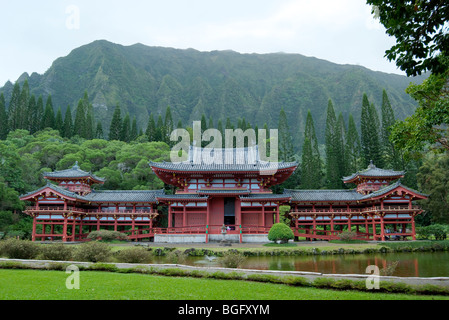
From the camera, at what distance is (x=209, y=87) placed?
436 feet

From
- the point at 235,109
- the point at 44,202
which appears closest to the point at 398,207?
the point at 44,202

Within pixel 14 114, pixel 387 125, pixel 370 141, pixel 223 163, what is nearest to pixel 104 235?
pixel 223 163

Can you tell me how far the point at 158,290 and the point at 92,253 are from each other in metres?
7.66

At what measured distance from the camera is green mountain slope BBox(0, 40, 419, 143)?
11250 centimetres

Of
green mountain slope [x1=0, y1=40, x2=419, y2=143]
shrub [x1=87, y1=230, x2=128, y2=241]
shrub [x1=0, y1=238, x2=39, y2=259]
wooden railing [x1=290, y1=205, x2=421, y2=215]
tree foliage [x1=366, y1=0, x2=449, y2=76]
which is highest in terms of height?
green mountain slope [x1=0, y1=40, x2=419, y2=143]

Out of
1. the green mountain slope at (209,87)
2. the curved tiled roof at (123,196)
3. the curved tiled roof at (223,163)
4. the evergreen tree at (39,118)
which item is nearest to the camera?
the curved tiled roof at (223,163)

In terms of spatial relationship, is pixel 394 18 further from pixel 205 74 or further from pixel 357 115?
pixel 205 74

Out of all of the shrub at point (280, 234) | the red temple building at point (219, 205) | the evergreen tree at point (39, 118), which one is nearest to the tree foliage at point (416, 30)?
the shrub at point (280, 234)

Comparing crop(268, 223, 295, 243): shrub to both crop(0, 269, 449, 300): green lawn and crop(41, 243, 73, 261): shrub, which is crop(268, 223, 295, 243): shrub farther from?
crop(0, 269, 449, 300): green lawn

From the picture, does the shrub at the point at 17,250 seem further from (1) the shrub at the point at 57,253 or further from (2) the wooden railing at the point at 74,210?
(2) the wooden railing at the point at 74,210

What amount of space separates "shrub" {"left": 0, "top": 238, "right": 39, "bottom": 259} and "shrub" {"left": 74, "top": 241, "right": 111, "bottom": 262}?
7.31ft

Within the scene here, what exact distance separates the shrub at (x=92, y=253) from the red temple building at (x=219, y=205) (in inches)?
526

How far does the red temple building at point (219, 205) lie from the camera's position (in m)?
28.7

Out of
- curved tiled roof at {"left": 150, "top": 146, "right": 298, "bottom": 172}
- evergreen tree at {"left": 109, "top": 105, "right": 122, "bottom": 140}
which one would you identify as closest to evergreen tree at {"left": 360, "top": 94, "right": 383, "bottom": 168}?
curved tiled roof at {"left": 150, "top": 146, "right": 298, "bottom": 172}
